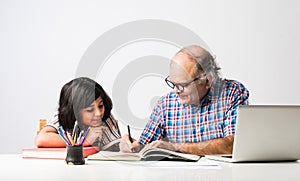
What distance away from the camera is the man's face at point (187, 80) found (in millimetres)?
2506

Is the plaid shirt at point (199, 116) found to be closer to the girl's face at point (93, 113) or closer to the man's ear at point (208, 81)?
the man's ear at point (208, 81)

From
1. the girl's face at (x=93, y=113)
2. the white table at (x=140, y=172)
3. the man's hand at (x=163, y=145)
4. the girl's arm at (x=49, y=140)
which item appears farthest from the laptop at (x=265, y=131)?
the girl's face at (x=93, y=113)

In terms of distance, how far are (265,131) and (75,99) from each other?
1186 millimetres

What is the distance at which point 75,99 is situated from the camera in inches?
92.3

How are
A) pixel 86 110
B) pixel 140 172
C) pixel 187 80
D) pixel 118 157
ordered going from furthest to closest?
pixel 187 80
pixel 86 110
pixel 118 157
pixel 140 172

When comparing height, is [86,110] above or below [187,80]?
below

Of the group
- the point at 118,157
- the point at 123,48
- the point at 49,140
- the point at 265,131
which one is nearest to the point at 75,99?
the point at 49,140

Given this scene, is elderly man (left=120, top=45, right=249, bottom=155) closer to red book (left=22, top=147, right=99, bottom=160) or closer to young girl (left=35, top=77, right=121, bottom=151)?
young girl (left=35, top=77, right=121, bottom=151)

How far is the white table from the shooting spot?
109 centimetres

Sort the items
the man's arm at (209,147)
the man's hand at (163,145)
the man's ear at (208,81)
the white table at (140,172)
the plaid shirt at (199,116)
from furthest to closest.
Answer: the man's ear at (208,81) → the plaid shirt at (199,116) → the man's arm at (209,147) → the man's hand at (163,145) → the white table at (140,172)

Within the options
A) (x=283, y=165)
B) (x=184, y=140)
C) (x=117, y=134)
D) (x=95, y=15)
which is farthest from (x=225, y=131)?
(x=95, y=15)

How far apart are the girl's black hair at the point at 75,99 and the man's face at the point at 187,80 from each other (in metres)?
0.43

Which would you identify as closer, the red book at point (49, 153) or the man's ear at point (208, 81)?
the red book at point (49, 153)

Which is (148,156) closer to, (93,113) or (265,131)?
(265,131)
